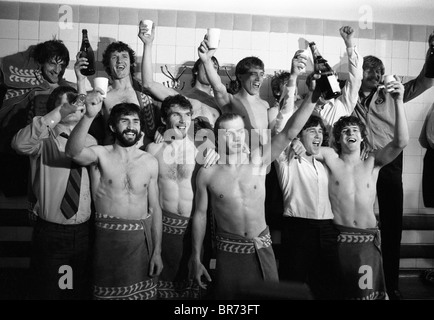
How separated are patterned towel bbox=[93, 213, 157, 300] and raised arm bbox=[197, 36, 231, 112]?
0.97 m

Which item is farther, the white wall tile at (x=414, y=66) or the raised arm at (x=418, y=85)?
the white wall tile at (x=414, y=66)

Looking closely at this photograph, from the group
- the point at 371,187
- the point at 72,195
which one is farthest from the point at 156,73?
the point at 371,187

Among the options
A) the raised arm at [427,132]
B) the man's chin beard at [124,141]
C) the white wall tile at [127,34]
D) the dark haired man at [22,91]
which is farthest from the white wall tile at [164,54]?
the raised arm at [427,132]

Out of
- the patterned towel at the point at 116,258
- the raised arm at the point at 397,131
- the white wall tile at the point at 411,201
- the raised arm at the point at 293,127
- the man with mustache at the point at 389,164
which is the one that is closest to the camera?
the raised arm at the point at 293,127

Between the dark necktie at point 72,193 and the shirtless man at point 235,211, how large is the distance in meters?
0.72

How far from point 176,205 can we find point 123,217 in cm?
34

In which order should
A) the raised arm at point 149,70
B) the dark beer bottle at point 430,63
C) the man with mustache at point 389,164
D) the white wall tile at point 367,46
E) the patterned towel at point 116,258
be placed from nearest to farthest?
the patterned towel at point 116,258 → the raised arm at point 149,70 → the dark beer bottle at point 430,63 → the man with mustache at point 389,164 → the white wall tile at point 367,46

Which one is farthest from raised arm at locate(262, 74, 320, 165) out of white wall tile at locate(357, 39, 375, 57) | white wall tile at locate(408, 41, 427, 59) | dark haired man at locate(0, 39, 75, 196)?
white wall tile at locate(408, 41, 427, 59)

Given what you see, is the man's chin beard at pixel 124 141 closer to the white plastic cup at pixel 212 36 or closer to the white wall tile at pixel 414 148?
the white plastic cup at pixel 212 36

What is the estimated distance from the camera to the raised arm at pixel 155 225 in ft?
9.58

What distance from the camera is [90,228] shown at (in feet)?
10.1

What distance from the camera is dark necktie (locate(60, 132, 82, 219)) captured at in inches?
115

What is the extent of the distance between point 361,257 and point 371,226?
0.21 m
